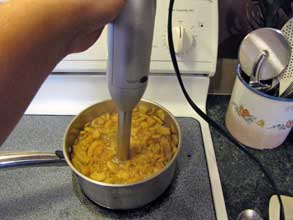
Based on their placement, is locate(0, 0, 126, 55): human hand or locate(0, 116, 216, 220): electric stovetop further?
locate(0, 116, 216, 220): electric stovetop

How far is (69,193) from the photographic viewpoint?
1.71 feet

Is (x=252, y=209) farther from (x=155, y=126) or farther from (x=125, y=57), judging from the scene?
(x=125, y=57)

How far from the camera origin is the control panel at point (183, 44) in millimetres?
555

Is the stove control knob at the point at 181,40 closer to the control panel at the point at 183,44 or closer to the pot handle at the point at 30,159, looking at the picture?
the control panel at the point at 183,44

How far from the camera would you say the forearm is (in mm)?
233

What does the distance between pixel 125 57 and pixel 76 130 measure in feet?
0.74

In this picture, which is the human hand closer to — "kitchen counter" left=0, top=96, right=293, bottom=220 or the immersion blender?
the immersion blender

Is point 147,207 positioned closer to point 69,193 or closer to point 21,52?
point 69,193

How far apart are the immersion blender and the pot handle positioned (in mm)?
167

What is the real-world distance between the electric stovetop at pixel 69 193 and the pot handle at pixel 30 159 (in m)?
0.04

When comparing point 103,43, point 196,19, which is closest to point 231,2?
point 196,19

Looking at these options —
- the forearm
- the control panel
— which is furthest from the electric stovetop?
the forearm

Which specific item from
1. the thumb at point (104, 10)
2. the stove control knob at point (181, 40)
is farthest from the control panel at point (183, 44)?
the thumb at point (104, 10)

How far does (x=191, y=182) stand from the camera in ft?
1.75
